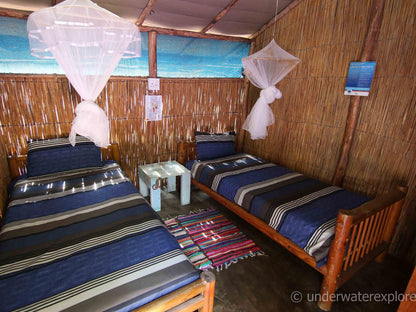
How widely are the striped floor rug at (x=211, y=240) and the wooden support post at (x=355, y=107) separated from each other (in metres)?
1.56

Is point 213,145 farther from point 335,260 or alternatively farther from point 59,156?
point 335,260

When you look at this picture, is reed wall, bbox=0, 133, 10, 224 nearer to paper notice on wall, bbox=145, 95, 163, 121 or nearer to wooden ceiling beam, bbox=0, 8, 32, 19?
wooden ceiling beam, bbox=0, 8, 32, 19

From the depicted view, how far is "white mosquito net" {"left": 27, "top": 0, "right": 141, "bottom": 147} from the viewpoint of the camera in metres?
2.06

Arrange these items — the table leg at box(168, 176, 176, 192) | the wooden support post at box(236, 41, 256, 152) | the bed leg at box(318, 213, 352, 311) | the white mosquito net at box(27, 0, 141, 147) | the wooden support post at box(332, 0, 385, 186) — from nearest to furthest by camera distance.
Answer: the bed leg at box(318, 213, 352, 311) < the white mosquito net at box(27, 0, 141, 147) < the wooden support post at box(332, 0, 385, 186) < the table leg at box(168, 176, 176, 192) < the wooden support post at box(236, 41, 256, 152)

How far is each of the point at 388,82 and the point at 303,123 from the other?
1195mm

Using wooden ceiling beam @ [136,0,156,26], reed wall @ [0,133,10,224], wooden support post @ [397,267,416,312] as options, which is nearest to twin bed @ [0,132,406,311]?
reed wall @ [0,133,10,224]

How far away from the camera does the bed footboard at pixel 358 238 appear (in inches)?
76.4

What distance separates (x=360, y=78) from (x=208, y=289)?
2.92 m

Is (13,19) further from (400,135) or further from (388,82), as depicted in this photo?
(400,135)

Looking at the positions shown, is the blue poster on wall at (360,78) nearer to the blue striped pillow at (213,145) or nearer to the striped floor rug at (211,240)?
the blue striped pillow at (213,145)

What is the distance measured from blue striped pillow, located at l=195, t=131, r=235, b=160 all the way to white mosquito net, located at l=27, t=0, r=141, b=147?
166cm

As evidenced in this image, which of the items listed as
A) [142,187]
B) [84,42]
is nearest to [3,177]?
[142,187]

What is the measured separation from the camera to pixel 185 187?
3.59 m

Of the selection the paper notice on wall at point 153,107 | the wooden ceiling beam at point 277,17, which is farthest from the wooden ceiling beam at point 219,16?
the paper notice on wall at point 153,107
